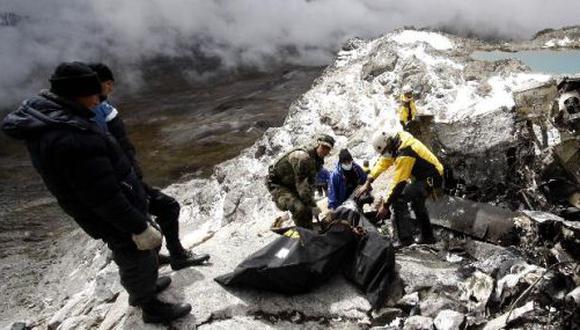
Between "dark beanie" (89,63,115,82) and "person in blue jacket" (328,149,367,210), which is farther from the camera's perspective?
"person in blue jacket" (328,149,367,210)

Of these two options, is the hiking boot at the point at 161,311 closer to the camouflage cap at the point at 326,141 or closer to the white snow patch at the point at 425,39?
the camouflage cap at the point at 326,141

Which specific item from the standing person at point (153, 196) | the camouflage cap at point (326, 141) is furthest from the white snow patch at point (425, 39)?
the standing person at point (153, 196)

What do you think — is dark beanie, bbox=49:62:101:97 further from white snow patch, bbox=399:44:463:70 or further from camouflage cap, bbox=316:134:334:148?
white snow patch, bbox=399:44:463:70

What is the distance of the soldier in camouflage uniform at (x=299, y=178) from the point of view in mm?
4504

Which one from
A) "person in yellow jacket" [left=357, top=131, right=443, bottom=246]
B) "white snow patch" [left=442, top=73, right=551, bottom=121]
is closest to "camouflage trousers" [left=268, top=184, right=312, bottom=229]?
"person in yellow jacket" [left=357, top=131, right=443, bottom=246]

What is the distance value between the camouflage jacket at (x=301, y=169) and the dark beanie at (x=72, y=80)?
6.75 feet

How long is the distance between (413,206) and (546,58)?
12.4 m

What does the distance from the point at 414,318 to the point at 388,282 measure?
0.45m

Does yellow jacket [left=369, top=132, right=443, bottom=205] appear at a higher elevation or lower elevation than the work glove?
higher

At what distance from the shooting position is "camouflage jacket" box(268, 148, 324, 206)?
4.50m

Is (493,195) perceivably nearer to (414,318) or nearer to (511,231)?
(511,231)

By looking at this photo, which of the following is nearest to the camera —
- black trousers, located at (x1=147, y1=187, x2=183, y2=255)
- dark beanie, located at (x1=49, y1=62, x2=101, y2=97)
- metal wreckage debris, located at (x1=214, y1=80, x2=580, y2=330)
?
dark beanie, located at (x1=49, y1=62, x2=101, y2=97)

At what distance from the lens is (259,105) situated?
134 ft

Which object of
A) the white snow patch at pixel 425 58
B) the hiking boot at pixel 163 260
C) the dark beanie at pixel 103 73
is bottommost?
the hiking boot at pixel 163 260
